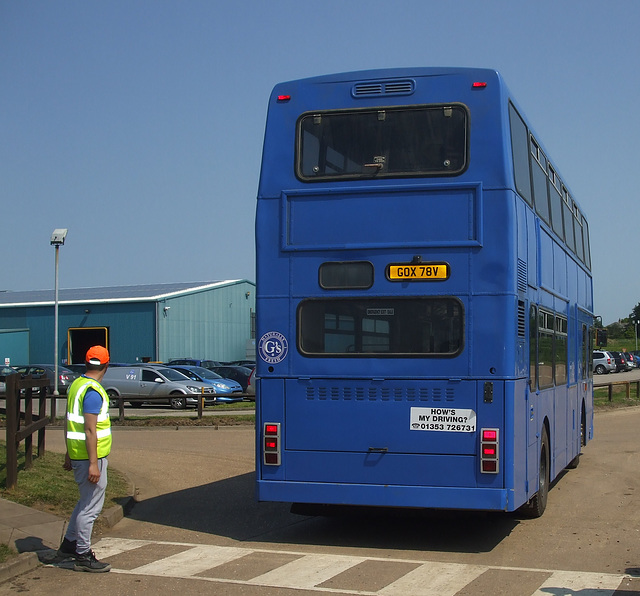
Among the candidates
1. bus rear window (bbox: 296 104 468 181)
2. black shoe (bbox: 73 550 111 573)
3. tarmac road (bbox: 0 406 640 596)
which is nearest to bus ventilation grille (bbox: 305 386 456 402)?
tarmac road (bbox: 0 406 640 596)

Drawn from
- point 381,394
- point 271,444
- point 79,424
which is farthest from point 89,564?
point 381,394

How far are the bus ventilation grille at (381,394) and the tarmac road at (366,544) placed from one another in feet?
4.93

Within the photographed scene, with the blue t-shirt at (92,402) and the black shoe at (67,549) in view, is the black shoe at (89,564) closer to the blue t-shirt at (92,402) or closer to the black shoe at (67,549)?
the black shoe at (67,549)

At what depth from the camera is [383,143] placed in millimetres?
9977

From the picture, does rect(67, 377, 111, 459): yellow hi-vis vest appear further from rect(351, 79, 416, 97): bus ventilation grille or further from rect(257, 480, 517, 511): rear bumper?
rect(351, 79, 416, 97): bus ventilation grille

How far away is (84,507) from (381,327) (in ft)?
11.1

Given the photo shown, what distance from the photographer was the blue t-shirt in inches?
332

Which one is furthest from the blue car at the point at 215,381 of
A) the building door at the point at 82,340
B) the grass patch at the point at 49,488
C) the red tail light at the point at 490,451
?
the red tail light at the point at 490,451

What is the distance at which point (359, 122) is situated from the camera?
33.0ft

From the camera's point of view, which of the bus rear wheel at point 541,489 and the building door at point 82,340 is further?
the building door at point 82,340

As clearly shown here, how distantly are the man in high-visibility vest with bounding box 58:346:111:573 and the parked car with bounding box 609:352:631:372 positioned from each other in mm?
66930

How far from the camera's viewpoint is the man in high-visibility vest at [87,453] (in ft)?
27.6

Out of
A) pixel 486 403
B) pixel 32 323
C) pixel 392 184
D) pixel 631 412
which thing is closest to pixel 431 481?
pixel 486 403

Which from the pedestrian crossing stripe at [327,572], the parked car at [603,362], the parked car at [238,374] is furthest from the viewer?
the parked car at [603,362]
